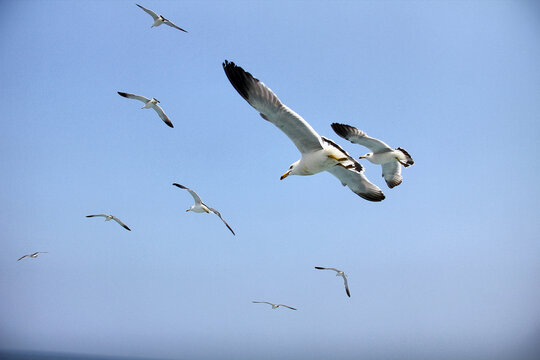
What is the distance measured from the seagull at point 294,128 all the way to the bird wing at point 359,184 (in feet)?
6.91

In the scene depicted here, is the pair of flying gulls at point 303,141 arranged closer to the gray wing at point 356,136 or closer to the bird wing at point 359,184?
the bird wing at point 359,184

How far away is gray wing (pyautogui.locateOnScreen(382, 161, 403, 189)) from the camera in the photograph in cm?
1639

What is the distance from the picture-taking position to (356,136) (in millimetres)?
15078

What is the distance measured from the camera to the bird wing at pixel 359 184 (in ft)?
40.4

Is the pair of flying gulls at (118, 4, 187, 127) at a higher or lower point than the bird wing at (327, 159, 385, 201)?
higher

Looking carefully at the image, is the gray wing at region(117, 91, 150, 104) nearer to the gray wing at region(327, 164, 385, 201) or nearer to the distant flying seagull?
the distant flying seagull

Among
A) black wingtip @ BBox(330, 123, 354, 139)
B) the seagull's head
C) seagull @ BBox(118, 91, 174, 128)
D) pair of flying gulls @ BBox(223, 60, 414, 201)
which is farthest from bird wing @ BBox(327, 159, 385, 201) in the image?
seagull @ BBox(118, 91, 174, 128)

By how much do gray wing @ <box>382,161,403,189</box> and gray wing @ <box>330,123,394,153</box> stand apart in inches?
50.4

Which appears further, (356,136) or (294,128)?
(356,136)

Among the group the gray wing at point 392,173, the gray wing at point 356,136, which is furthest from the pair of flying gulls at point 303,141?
the gray wing at point 392,173

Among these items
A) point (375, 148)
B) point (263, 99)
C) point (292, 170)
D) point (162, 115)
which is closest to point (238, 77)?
point (263, 99)

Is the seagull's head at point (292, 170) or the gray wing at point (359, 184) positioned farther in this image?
the gray wing at point (359, 184)

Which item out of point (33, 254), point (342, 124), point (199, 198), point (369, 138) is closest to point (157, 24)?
point (199, 198)

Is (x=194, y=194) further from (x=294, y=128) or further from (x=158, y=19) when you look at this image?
(x=294, y=128)
